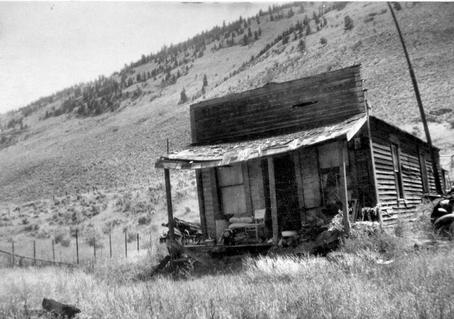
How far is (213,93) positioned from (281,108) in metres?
39.6

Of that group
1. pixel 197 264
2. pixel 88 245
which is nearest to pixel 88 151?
pixel 88 245

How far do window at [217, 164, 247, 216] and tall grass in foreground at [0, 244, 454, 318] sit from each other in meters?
4.53

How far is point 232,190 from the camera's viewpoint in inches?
564

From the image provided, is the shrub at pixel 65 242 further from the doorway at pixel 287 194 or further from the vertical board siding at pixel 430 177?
the vertical board siding at pixel 430 177

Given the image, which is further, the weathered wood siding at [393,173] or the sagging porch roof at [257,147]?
the weathered wood siding at [393,173]

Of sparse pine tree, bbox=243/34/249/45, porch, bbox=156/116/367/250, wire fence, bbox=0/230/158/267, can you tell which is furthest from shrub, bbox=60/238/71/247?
sparse pine tree, bbox=243/34/249/45

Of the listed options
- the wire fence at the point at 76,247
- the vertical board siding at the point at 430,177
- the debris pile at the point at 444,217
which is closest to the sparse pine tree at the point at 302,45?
the wire fence at the point at 76,247

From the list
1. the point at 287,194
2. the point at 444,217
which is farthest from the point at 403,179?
the point at 287,194

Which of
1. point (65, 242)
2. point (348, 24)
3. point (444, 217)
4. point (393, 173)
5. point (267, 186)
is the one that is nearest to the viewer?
point (444, 217)

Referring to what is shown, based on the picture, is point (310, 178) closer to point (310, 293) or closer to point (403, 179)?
point (403, 179)

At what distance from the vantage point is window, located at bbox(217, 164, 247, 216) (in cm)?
1412

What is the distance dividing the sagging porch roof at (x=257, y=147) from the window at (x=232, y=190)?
0.92m

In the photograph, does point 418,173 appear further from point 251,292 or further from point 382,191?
point 251,292

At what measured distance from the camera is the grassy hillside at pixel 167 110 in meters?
31.7
